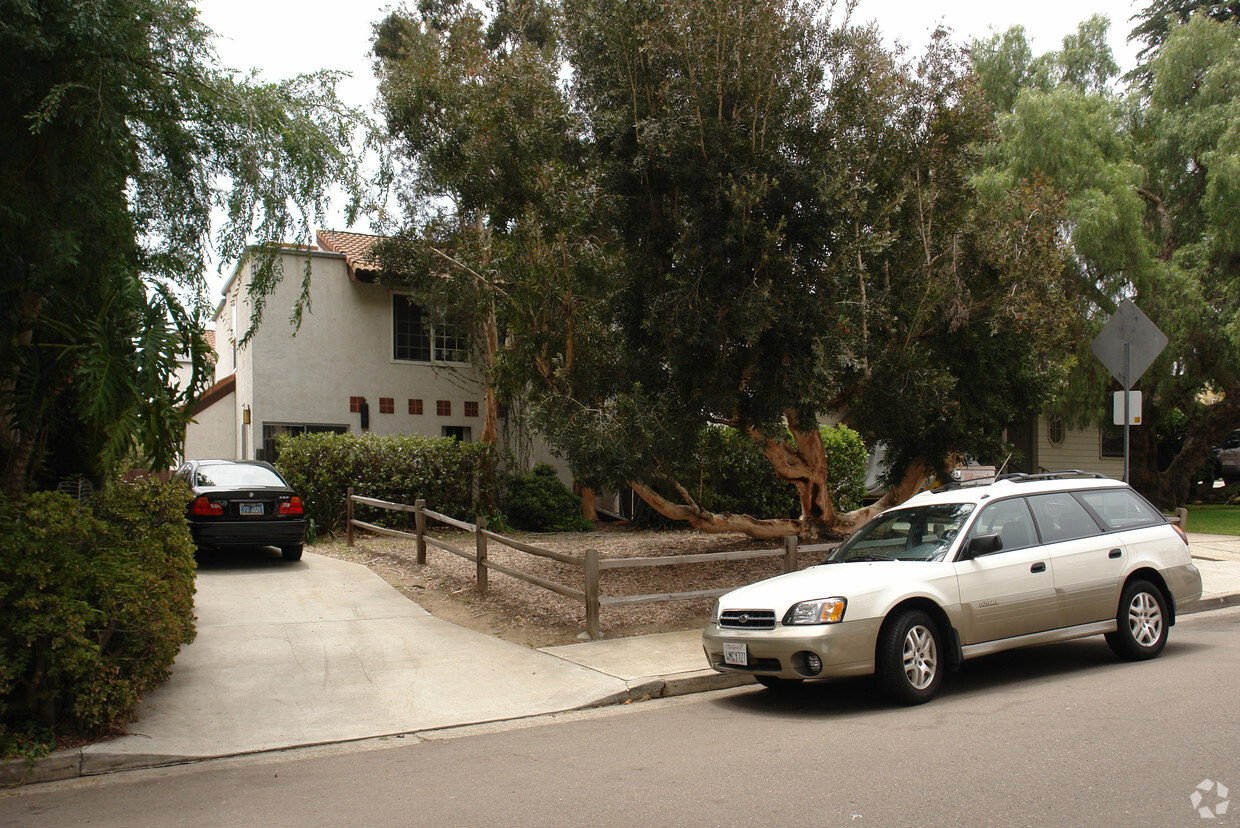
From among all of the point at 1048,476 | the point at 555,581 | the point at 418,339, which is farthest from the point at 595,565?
Answer: the point at 418,339

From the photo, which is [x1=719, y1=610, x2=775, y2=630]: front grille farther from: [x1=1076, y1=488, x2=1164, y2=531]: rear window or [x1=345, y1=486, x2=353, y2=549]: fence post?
[x1=345, y1=486, x2=353, y2=549]: fence post

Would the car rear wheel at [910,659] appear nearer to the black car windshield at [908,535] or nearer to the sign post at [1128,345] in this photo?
the black car windshield at [908,535]

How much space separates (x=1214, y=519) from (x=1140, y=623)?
16423 mm

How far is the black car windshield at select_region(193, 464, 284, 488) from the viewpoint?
41.8 feet

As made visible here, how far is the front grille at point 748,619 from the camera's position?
6.92 meters

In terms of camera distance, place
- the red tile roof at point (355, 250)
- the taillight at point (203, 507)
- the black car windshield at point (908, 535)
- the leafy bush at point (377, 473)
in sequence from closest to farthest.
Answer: the black car windshield at point (908, 535), the taillight at point (203, 507), the leafy bush at point (377, 473), the red tile roof at point (355, 250)

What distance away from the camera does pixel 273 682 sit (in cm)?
767

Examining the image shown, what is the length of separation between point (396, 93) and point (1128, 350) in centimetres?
1429

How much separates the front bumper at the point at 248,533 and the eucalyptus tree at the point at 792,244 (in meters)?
4.28

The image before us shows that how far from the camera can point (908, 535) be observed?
305 inches

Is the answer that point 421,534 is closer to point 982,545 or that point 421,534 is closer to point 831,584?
point 831,584

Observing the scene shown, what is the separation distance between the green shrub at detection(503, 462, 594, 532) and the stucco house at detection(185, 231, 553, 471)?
8.00ft

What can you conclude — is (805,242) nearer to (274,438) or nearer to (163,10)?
(163,10)

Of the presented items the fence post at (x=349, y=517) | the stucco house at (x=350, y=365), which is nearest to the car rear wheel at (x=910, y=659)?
the fence post at (x=349, y=517)
